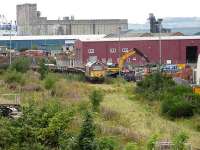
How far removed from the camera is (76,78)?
117 ft

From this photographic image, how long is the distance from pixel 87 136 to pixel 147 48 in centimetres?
3378

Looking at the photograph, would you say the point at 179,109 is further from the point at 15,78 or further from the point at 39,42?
the point at 39,42

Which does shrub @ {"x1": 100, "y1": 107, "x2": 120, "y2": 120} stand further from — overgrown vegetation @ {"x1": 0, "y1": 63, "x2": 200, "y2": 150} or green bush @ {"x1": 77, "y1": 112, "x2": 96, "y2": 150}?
green bush @ {"x1": 77, "y1": 112, "x2": 96, "y2": 150}

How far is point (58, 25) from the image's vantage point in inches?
3568

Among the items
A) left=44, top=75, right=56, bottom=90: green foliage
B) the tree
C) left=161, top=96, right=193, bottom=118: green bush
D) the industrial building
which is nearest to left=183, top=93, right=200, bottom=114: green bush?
left=161, top=96, right=193, bottom=118: green bush

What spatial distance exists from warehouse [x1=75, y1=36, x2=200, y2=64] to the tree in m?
32.0

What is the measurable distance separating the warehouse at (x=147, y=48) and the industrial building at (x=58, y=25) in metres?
38.2

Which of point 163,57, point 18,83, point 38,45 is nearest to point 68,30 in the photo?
point 38,45

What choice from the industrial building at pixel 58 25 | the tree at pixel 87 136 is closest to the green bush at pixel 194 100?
the tree at pixel 87 136

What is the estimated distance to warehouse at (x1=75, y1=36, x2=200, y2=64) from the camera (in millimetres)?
44281

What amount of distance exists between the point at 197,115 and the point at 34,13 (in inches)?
3113

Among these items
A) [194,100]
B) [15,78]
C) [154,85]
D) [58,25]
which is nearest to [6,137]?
[194,100]

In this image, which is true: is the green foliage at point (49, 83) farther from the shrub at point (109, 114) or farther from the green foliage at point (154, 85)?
the shrub at point (109, 114)

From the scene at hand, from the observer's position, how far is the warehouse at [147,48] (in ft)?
145
